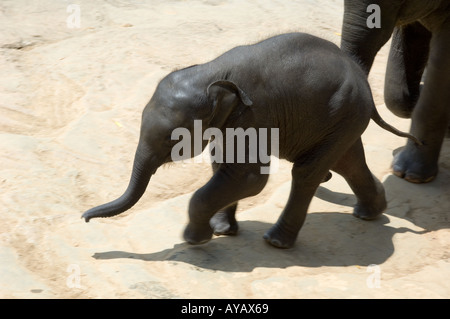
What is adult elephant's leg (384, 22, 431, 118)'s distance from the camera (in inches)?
259

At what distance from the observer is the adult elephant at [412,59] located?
17.0ft

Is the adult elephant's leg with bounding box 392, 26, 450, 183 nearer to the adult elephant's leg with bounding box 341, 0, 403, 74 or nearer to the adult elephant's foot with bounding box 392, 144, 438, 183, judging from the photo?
the adult elephant's foot with bounding box 392, 144, 438, 183

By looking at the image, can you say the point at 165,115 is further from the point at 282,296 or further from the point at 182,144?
the point at 282,296

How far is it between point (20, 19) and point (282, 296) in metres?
5.45

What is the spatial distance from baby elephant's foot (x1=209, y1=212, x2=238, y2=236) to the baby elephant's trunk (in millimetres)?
670

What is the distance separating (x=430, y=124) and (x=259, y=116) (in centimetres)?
208

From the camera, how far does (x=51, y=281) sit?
4113mm

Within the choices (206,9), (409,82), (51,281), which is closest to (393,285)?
(51,281)

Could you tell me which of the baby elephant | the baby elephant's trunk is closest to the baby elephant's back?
the baby elephant

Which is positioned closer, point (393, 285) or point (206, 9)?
point (393, 285)

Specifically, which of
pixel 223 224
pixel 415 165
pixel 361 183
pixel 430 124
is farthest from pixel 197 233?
pixel 430 124

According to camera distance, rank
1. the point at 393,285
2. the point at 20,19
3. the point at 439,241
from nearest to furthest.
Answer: the point at 393,285
the point at 439,241
the point at 20,19

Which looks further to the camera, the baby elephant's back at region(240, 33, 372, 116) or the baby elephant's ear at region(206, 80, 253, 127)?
the baby elephant's back at region(240, 33, 372, 116)

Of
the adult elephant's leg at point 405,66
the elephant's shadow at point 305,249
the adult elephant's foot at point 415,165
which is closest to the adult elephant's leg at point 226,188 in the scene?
the elephant's shadow at point 305,249
